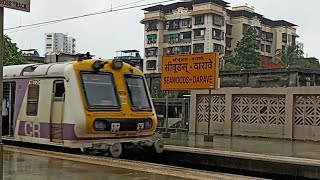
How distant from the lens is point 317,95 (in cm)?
1642

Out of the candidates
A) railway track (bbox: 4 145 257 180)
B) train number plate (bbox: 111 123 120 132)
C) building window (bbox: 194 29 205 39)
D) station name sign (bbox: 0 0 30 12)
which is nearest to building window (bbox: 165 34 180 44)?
building window (bbox: 194 29 205 39)

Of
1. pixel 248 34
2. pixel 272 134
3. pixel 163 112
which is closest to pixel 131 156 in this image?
pixel 272 134

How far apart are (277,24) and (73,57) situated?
238 ft

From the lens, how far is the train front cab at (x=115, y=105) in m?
11.1

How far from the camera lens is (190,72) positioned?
18.1 metres

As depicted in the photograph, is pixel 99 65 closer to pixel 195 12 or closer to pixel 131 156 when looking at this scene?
pixel 131 156

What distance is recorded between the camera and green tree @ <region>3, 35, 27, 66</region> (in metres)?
37.4

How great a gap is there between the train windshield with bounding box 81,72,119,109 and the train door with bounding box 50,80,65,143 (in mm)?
583

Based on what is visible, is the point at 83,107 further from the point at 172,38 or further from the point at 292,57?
the point at 172,38

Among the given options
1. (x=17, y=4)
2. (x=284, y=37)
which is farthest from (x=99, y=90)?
(x=284, y=37)

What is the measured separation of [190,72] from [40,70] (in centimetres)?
707

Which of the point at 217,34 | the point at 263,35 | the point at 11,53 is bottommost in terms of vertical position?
the point at 11,53

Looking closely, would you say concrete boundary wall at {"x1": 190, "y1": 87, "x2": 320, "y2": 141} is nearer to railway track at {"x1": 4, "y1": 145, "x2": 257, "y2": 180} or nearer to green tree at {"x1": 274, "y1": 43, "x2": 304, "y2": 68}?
railway track at {"x1": 4, "y1": 145, "x2": 257, "y2": 180}

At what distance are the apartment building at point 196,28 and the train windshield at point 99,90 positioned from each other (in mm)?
51026
